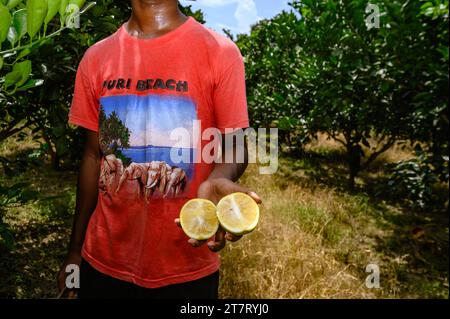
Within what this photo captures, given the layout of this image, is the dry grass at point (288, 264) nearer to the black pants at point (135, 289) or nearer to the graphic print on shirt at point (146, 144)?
the black pants at point (135, 289)

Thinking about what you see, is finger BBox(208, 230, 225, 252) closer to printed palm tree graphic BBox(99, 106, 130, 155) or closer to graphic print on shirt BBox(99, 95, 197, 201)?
graphic print on shirt BBox(99, 95, 197, 201)

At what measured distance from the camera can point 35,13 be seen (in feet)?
2.89

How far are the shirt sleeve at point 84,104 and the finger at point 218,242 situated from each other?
1.91 feet

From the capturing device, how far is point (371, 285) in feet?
11.8

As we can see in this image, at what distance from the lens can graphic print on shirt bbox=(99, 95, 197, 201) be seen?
4.05ft

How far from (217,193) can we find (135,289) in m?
0.42

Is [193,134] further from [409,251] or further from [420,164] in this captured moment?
[409,251]

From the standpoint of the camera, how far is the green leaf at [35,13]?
874 millimetres
